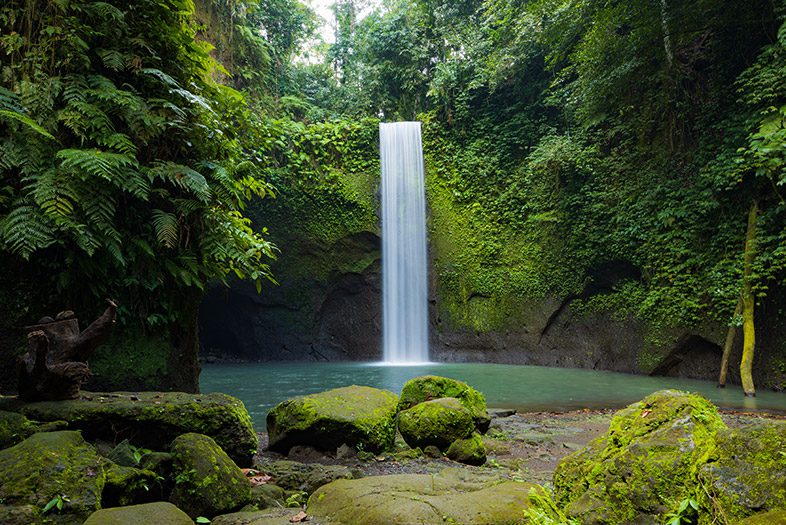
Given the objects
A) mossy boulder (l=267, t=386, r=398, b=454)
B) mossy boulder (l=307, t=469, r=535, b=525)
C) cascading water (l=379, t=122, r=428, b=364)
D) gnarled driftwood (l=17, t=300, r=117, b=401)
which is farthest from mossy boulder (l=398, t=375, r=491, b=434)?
cascading water (l=379, t=122, r=428, b=364)

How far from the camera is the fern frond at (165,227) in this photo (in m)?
4.31

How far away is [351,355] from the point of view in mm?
16641

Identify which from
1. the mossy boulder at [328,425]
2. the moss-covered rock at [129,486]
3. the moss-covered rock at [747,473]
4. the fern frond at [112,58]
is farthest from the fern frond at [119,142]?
the moss-covered rock at [747,473]

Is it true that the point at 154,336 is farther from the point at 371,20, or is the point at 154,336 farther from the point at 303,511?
the point at 371,20

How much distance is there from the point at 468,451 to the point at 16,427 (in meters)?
3.52

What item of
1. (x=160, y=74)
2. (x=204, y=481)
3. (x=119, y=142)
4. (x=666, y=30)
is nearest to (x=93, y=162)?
(x=119, y=142)

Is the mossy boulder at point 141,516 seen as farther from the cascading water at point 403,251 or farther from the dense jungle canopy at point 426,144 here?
the cascading water at point 403,251

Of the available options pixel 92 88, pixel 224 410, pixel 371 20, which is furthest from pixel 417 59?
pixel 224 410

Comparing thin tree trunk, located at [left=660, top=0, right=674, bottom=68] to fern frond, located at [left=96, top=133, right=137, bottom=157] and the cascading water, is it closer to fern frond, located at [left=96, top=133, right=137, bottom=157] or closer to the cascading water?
the cascading water

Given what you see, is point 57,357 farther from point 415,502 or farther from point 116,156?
point 415,502

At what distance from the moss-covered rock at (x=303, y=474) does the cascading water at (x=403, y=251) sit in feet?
38.7

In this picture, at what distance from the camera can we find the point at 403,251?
1639cm

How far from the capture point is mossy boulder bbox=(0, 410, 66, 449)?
2771 millimetres

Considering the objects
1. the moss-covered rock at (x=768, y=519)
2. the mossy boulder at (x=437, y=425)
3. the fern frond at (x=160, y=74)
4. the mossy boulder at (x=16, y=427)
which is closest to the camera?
the moss-covered rock at (x=768, y=519)
